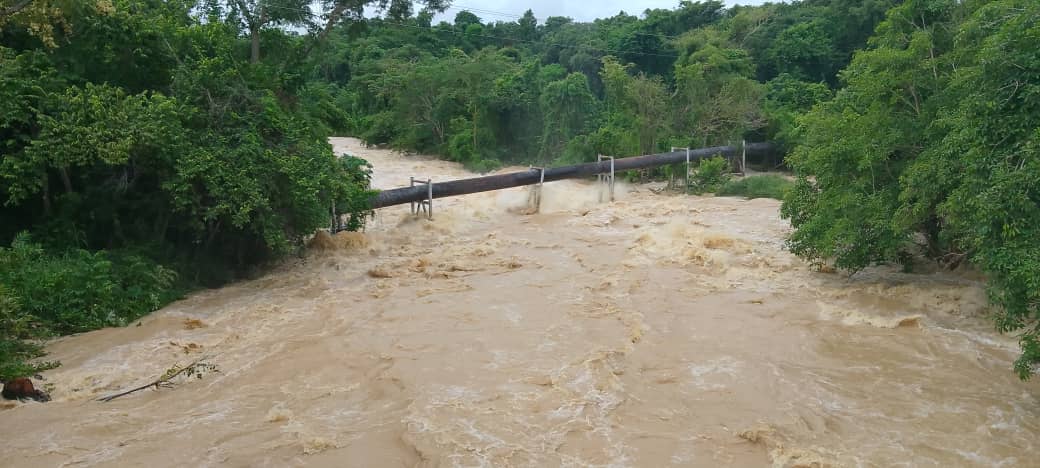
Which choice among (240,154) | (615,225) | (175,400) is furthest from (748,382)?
(615,225)

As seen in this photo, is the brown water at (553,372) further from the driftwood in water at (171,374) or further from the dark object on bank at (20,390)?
the dark object on bank at (20,390)

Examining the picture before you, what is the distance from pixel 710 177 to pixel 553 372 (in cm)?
1650

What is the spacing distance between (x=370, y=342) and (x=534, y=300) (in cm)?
291

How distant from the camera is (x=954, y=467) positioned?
605 cm

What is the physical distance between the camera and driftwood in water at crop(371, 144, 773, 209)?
666 inches

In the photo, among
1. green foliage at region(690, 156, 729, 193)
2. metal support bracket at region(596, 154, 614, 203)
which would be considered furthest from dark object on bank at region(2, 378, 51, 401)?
green foliage at region(690, 156, 729, 193)

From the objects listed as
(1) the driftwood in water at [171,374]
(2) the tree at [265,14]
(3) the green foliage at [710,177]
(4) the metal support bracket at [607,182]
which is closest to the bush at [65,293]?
(1) the driftwood in water at [171,374]

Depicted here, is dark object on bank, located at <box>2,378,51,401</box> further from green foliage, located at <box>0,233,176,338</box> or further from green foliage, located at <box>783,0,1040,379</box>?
green foliage, located at <box>783,0,1040,379</box>

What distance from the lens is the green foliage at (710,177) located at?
23.1m

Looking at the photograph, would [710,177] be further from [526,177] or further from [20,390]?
[20,390]

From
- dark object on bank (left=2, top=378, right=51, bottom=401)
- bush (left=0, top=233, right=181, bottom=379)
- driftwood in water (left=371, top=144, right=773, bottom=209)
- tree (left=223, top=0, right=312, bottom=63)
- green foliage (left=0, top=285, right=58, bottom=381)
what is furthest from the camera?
driftwood in water (left=371, top=144, right=773, bottom=209)

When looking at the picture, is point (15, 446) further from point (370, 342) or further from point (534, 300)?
point (534, 300)

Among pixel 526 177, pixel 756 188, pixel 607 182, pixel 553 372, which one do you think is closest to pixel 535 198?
pixel 526 177

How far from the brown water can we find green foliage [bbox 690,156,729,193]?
9.22 m
